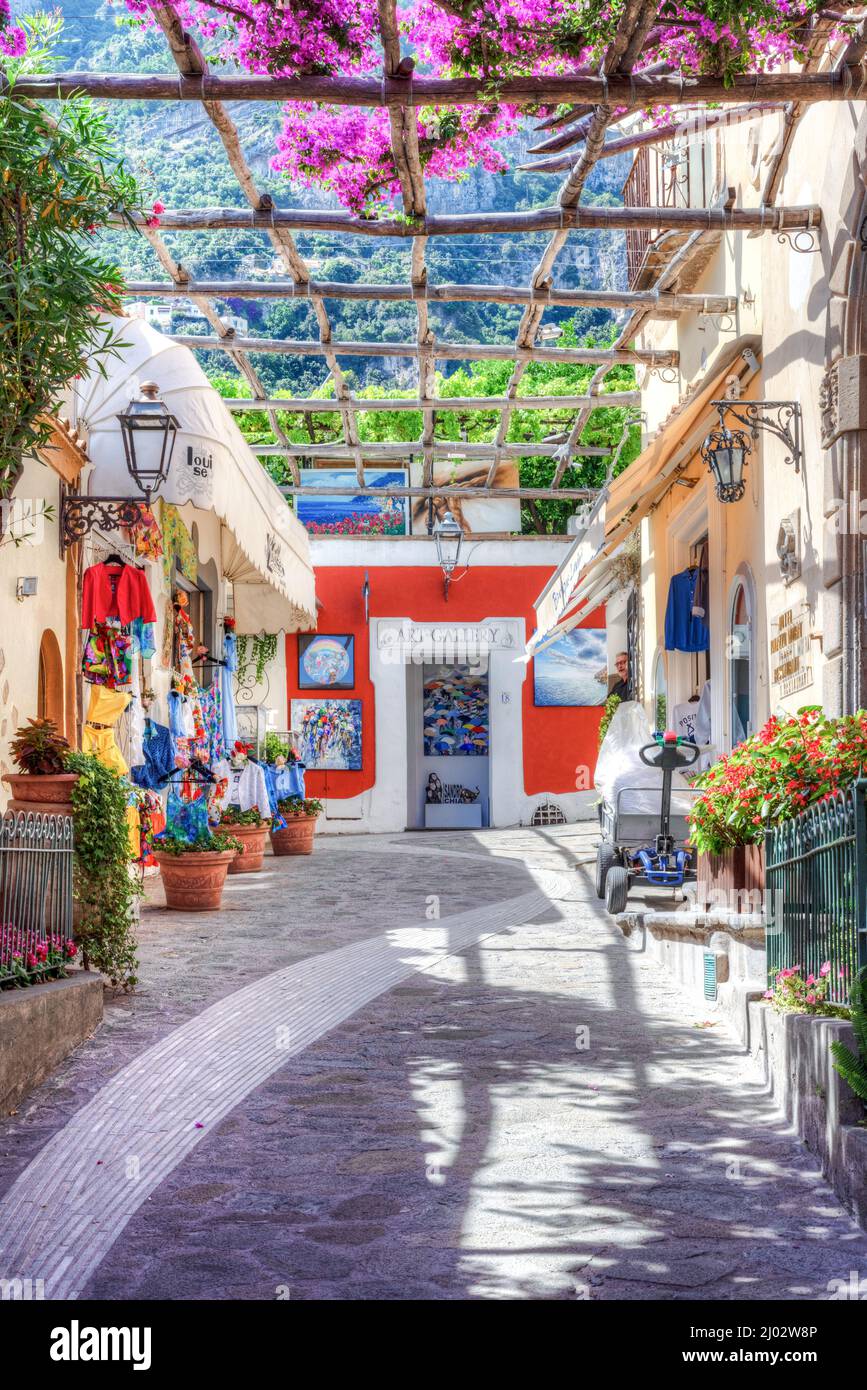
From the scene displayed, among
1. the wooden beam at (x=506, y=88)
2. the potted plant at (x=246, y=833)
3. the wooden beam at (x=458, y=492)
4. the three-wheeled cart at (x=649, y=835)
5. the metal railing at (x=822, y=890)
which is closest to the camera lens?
the metal railing at (x=822, y=890)

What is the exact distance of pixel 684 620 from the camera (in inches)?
539

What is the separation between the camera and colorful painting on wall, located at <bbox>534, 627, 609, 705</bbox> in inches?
922

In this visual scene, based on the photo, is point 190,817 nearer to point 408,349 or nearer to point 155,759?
point 155,759

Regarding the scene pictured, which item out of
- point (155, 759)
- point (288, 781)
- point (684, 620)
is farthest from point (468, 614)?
point (155, 759)

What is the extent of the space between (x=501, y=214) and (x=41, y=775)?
4.67 metres

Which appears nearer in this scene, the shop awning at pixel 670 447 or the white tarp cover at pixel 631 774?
the shop awning at pixel 670 447

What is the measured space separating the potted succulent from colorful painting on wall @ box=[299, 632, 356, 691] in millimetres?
16072

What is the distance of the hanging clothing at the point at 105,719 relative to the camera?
9.95 metres

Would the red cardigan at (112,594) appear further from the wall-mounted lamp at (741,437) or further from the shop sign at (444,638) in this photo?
the shop sign at (444,638)

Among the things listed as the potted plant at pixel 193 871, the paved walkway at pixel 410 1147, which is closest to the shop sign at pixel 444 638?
the potted plant at pixel 193 871

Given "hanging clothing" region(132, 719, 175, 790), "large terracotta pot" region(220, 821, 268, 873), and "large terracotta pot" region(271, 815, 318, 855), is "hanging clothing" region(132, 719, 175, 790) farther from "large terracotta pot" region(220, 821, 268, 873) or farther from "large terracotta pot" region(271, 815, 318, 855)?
"large terracotta pot" region(271, 815, 318, 855)

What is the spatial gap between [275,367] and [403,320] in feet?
36.3

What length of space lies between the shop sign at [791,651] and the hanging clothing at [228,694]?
6.95 meters
